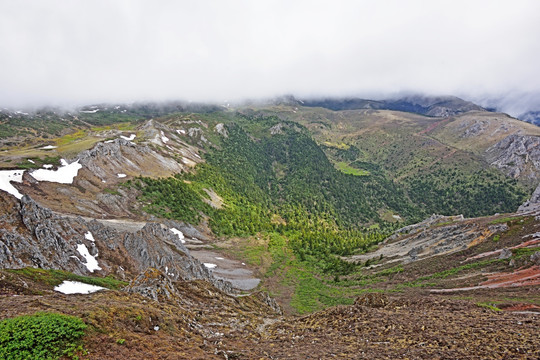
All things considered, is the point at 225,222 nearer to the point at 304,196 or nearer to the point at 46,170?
the point at 46,170

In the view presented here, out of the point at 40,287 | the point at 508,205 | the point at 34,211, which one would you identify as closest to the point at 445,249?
the point at 40,287

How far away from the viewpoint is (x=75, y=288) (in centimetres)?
2388

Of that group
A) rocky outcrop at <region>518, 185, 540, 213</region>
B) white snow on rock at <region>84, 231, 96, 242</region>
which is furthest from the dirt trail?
rocky outcrop at <region>518, 185, 540, 213</region>

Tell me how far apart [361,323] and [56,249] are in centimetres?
3570

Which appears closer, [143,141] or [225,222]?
[225,222]

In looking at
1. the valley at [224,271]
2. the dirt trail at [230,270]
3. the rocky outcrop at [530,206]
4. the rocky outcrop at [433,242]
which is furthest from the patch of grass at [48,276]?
the rocky outcrop at [530,206]

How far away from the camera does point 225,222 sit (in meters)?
99.2

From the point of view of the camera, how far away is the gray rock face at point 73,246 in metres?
30.8

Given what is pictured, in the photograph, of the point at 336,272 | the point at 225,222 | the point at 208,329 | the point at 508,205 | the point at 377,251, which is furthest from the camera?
the point at 508,205

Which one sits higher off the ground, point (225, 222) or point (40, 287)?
point (40, 287)

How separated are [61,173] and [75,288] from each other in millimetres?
64245

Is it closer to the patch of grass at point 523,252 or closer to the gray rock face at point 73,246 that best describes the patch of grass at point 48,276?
the gray rock face at point 73,246

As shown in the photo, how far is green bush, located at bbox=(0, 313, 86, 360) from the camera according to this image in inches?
410

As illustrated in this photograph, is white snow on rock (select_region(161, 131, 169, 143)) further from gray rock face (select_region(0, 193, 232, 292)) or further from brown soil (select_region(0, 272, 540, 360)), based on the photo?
brown soil (select_region(0, 272, 540, 360))
